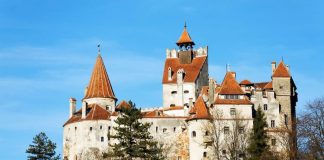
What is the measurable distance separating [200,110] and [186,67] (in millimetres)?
15919

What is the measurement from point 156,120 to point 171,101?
7.59 metres

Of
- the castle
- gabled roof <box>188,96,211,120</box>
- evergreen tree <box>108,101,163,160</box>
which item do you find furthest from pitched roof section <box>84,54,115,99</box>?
evergreen tree <box>108,101,163,160</box>

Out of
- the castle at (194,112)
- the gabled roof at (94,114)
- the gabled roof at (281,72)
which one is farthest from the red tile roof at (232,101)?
the gabled roof at (94,114)

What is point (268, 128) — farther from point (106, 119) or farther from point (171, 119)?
point (106, 119)

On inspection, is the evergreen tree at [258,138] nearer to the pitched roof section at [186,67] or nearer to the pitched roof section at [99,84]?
the pitched roof section at [186,67]

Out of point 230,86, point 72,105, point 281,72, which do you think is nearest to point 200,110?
point 230,86

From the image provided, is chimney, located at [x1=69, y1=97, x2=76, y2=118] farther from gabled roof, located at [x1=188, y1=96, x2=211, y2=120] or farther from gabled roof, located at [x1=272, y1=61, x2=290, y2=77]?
gabled roof, located at [x1=272, y1=61, x2=290, y2=77]

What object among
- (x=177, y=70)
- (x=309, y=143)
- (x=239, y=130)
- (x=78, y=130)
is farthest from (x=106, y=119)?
(x=309, y=143)

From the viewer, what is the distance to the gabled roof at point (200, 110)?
108 m

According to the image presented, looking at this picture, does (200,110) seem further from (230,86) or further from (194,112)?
(230,86)

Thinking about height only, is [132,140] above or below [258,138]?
below

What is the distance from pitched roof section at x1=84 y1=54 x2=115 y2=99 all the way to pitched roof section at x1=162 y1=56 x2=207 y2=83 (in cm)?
863

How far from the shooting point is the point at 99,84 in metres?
125

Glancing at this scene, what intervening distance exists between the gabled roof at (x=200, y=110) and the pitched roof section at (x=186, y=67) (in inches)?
417
